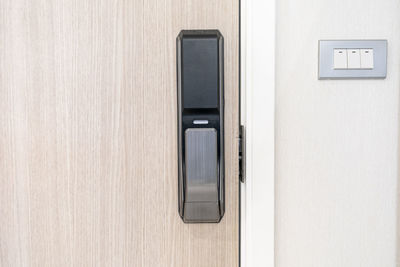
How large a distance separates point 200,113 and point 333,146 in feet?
1.01

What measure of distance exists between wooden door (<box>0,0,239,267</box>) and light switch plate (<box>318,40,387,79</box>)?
0.20 m

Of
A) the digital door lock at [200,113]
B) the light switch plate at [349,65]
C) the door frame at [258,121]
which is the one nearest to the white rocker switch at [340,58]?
the light switch plate at [349,65]

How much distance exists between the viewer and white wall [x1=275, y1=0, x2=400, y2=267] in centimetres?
77

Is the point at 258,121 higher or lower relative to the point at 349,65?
lower

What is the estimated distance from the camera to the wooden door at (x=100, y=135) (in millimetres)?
825

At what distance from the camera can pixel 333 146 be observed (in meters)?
0.79

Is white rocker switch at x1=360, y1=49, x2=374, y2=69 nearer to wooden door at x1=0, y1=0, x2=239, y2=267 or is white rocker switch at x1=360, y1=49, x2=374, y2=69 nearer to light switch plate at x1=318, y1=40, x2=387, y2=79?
light switch plate at x1=318, y1=40, x2=387, y2=79

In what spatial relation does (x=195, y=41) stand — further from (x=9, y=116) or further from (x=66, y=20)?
(x=9, y=116)

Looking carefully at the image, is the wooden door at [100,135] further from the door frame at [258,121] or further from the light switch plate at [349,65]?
the light switch plate at [349,65]

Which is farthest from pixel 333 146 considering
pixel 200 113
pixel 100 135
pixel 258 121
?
pixel 100 135

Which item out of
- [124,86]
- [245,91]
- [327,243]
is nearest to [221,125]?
[245,91]

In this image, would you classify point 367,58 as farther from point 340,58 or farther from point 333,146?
point 333,146

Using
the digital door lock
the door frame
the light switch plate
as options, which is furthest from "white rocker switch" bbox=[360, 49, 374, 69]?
the digital door lock

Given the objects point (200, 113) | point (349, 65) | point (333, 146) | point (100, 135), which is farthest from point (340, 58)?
point (100, 135)
